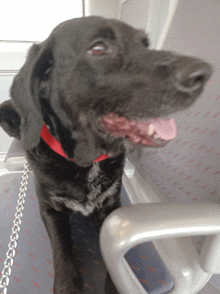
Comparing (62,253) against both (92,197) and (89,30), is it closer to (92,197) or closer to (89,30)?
(92,197)

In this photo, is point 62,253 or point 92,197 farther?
point 92,197

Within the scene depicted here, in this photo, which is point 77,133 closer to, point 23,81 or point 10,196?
point 23,81

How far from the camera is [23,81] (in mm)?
676

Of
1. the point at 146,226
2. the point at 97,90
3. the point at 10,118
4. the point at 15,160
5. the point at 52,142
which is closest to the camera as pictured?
the point at 146,226

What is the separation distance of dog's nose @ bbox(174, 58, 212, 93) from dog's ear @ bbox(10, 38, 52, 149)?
44 centimetres

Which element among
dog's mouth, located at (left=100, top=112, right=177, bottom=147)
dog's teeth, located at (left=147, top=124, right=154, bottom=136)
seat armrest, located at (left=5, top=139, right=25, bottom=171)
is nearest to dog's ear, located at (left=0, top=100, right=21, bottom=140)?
seat armrest, located at (left=5, top=139, right=25, bottom=171)

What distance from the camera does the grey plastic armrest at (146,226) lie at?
365 millimetres

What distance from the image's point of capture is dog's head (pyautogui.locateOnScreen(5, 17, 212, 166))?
0.57 metres

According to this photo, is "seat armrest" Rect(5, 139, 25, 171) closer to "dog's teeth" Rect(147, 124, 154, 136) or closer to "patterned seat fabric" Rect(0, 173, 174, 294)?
"patterned seat fabric" Rect(0, 173, 174, 294)

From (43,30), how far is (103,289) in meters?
1.94

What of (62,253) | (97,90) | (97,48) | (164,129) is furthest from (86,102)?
(62,253)

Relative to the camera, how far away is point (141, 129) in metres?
0.69

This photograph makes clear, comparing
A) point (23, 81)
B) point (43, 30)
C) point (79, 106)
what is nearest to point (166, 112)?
point (79, 106)

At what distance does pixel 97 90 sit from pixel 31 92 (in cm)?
22
